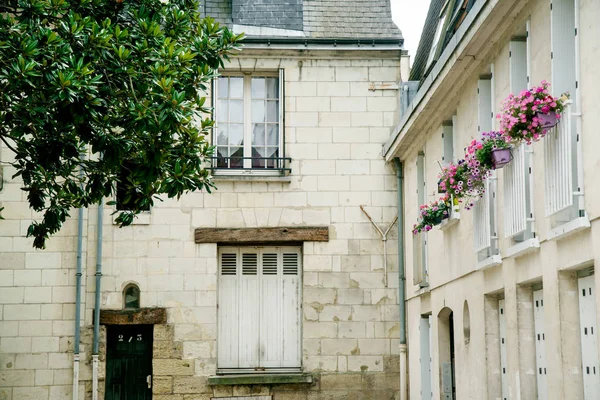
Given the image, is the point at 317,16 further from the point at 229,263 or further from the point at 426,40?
the point at 229,263

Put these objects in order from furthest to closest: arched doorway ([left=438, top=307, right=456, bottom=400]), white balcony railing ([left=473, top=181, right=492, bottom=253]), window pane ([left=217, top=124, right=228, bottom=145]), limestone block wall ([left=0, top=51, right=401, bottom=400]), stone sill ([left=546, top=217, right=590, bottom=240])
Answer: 1. window pane ([left=217, top=124, right=228, bottom=145])
2. limestone block wall ([left=0, top=51, right=401, bottom=400])
3. arched doorway ([left=438, top=307, right=456, bottom=400])
4. white balcony railing ([left=473, top=181, right=492, bottom=253])
5. stone sill ([left=546, top=217, right=590, bottom=240])

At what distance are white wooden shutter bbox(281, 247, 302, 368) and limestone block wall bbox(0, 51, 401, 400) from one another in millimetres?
320

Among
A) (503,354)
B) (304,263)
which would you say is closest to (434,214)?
(503,354)

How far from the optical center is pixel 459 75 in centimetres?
1099

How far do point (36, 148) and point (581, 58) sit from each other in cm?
481

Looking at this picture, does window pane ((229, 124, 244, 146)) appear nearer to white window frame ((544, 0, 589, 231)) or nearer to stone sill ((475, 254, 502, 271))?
stone sill ((475, 254, 502, 271))

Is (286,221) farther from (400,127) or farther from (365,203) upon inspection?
(400,127)

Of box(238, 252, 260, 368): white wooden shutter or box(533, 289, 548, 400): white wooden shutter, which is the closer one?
box(533, 289, 548, 400): white wooden shutter

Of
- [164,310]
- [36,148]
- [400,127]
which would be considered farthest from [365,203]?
[36,148]

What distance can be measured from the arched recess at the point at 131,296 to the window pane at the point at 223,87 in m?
3.29

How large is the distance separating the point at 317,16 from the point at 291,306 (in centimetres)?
465

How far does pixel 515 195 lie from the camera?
898 centimetres

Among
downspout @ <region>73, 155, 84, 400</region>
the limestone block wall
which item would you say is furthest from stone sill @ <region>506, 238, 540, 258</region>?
downspout @ <region>73, 155, 84, 400</region>

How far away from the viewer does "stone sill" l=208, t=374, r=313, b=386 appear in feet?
49.0
